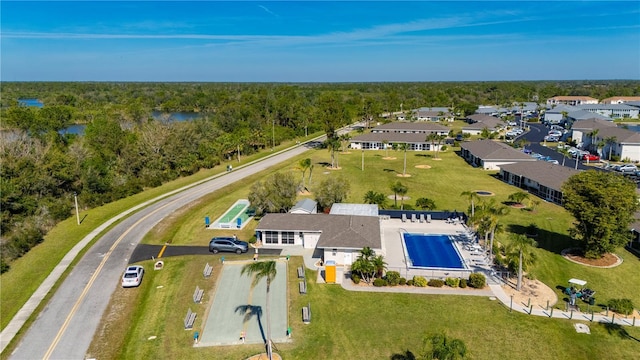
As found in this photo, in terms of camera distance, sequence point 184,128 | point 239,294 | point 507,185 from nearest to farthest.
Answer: point 239,294 → point 507,185 → point 184,128

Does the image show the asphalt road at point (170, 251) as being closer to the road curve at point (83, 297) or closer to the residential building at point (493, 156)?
the road curve at point (83, 297)

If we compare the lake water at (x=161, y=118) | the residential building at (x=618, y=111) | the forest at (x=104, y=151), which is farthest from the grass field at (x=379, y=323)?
the residential building at (x=618, y=111)

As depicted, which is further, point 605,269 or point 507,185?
point 507,185

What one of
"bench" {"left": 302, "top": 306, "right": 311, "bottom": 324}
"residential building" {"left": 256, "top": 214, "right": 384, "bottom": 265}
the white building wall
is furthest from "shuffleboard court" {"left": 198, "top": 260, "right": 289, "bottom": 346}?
the white building wall

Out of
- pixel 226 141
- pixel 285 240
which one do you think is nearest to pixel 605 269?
pixel 285 240

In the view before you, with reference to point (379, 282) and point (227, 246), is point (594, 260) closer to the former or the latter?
point (379, 282)

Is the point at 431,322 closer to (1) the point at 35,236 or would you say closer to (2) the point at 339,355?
(2) the point at 339,355

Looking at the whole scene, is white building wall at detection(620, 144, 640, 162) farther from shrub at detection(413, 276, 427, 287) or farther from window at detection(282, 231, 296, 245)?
window at detection(282, 231, 296, 245)
